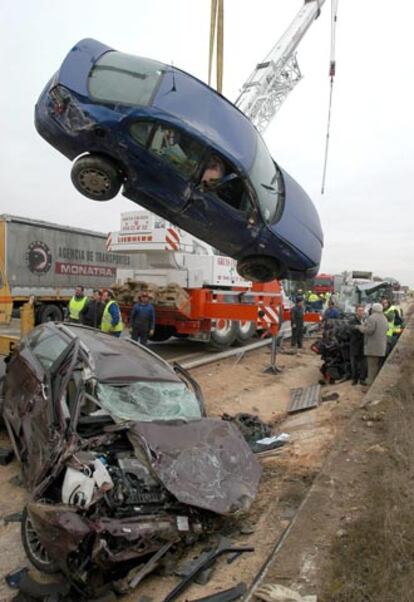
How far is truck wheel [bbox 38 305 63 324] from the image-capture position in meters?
14.4

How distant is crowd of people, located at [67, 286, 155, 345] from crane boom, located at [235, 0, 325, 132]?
1103 centimetres

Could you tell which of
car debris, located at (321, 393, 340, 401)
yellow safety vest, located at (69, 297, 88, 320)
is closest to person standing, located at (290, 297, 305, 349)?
car debris, located at (321, 393, 340, 401)

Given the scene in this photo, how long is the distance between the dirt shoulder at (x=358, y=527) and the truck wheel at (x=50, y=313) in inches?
431

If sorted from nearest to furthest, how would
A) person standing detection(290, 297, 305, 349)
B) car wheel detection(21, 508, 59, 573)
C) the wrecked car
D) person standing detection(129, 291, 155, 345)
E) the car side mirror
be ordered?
the wrecked car, car wheel detection(21, 508, 59, 573), the car side mirror, person standing detection(129, 291, 155, 345), person standing detection(290, 297, 305, 349)

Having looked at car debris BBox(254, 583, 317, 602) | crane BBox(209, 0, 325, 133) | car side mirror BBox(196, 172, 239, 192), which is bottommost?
car debris BBox(254, 583, 317, 602)

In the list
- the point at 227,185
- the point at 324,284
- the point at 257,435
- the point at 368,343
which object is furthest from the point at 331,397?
the point at 324,284

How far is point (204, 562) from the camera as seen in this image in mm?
3289

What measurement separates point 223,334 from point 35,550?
9.08 meters

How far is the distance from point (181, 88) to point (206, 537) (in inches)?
176

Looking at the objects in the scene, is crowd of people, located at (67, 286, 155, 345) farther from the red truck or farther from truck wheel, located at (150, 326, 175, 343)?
the red truck

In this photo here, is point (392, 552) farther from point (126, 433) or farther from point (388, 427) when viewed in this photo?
point (388, 427)

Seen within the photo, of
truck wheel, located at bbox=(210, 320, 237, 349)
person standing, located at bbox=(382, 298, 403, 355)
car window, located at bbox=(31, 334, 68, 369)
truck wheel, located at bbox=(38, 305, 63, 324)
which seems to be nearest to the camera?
car window, located at bbox=(31, 334, 68, 369)

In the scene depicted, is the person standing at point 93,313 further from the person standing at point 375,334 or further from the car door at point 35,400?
the person standing at point 375,334

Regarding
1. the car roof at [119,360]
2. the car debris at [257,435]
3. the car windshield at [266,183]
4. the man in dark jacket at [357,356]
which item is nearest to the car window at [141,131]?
the car windshield at [266,183]
